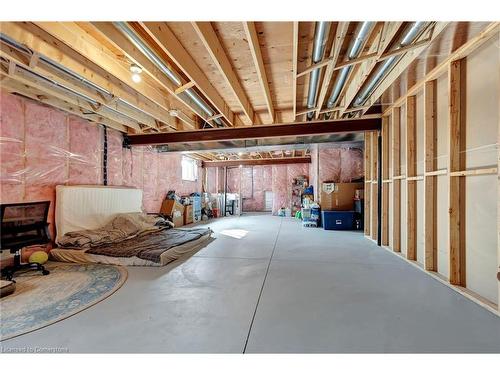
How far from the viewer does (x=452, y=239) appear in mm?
2377

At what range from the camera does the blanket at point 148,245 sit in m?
3.27

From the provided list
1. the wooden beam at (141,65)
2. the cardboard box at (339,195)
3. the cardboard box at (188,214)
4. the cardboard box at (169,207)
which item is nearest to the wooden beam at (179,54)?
the wooden beam at (141,65)

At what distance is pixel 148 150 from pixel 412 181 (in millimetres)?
6298

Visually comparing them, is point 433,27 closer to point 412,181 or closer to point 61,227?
point 412,181

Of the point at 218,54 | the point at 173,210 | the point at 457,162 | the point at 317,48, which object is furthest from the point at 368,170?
the point at 173,210

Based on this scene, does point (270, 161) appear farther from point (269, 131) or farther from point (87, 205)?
point (87, 205)

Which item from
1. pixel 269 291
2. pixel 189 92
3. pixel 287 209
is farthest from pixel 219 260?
pixel 287 209

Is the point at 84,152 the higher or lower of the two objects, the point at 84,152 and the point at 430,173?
the higher

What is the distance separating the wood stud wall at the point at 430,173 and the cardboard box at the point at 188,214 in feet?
19.2

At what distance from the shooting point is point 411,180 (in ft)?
10.8

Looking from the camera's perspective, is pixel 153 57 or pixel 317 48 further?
pixel 153 57

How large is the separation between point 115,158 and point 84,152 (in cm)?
79
